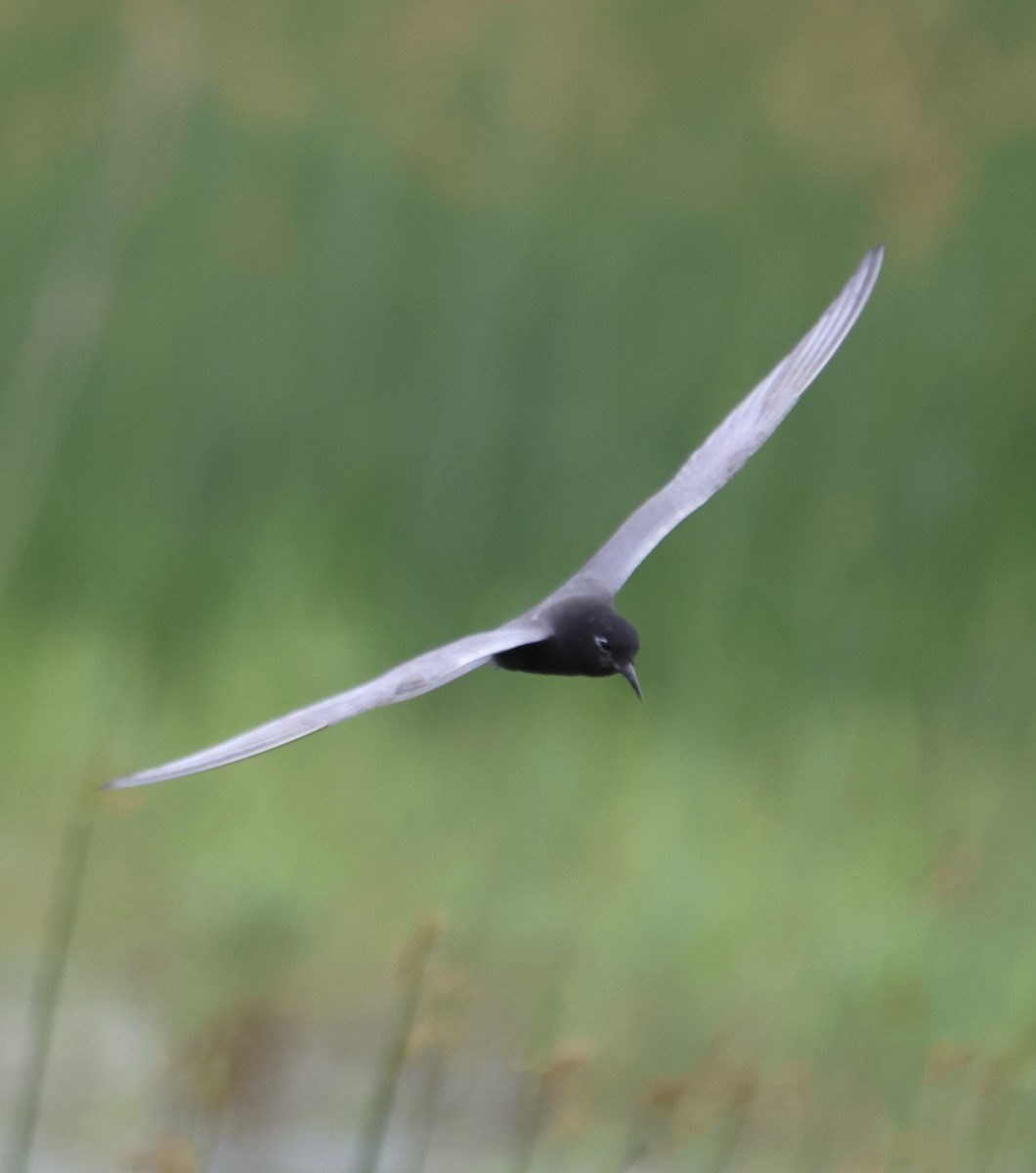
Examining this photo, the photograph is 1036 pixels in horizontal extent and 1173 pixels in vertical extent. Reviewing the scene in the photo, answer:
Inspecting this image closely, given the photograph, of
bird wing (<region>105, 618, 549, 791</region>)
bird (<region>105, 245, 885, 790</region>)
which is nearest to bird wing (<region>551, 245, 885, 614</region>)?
bird (<region>105, 245, 885, 790</region>)

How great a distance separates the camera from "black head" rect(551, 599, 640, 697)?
1.66 metres

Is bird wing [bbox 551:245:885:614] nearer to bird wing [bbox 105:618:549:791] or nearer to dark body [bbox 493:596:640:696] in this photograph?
dark body [bbox 493:596:640:696]

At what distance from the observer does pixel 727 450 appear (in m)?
1.89

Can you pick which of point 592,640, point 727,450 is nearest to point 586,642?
point 592,640

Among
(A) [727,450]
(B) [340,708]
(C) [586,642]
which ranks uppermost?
(A) [727,450]

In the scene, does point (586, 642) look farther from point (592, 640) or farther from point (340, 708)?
point (340, 708)

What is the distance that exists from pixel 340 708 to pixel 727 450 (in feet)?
2.30

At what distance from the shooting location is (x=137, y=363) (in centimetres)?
282

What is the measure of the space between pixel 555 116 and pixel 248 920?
1165mm

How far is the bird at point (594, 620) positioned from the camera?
1265 millimetres

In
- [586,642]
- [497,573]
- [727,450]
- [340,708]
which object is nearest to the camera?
[340,708]

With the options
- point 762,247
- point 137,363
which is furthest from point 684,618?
point 137,363

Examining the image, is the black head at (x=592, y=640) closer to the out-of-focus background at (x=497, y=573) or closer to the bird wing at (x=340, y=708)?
the bird wing at (x=340, y=708)

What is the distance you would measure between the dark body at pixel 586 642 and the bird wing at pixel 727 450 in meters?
0.06
